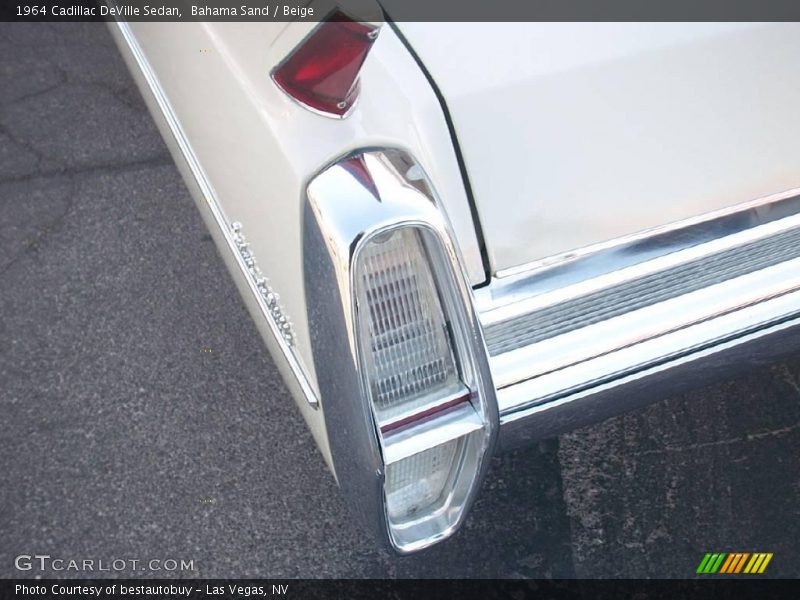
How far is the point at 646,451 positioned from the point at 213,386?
1.23 m

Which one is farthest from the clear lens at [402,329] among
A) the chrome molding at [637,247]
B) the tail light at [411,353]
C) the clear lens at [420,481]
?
the chrome molding at [637,247]

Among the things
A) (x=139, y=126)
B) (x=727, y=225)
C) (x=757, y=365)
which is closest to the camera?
(x=727, y=225)

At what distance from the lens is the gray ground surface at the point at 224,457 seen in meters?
1.94

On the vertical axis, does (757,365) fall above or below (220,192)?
below

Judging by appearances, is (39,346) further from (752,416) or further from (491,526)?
(752,416)

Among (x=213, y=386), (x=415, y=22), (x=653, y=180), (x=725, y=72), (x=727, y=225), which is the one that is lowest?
(x=213, y=386)

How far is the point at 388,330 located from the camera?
129 cm

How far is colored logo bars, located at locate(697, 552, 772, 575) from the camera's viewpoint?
6.40 ft

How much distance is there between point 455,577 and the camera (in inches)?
75.0

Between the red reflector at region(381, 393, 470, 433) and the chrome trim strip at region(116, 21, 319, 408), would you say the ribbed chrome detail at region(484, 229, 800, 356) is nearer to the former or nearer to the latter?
the red reflector at region(381, 393, 470, 433)

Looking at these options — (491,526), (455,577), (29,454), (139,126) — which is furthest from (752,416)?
(139,126)

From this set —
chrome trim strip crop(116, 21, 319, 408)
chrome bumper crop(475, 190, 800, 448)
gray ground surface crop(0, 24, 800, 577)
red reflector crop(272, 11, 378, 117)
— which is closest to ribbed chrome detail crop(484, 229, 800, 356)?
chrome bumper crop(475, 190, 800, 448)

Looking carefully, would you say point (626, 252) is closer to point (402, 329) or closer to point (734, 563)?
point (402, 329)

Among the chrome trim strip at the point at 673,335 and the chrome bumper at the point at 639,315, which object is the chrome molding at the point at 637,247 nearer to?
the chrome bumper at the point at 639,315
